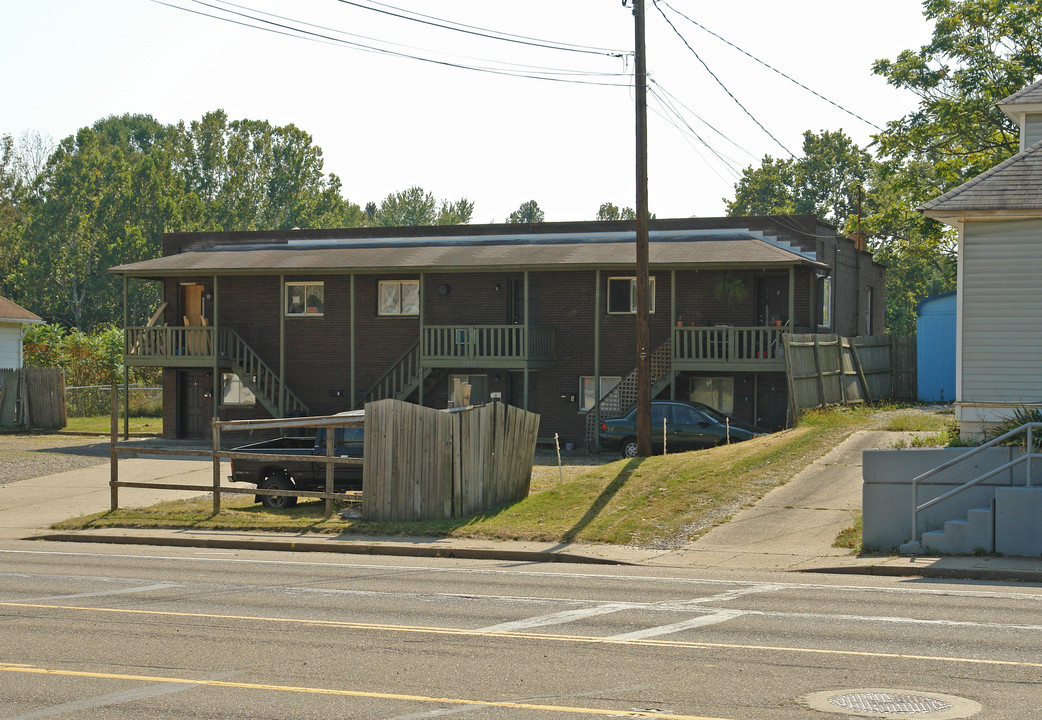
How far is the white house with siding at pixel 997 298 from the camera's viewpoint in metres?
19.3

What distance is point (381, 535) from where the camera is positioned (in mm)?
18297

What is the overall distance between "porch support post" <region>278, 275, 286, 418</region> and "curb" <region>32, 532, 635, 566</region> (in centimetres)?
1674

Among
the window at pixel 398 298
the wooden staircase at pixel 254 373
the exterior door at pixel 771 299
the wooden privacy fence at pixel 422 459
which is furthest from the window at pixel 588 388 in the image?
the wooden privacy fence at pixel 422 459

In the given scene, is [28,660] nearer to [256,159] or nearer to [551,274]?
[551,274]

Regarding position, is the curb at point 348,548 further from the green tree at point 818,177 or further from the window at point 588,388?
the green tree at point 818,177

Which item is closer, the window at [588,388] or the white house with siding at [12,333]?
the window at [588,388]

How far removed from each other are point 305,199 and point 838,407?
218 ft

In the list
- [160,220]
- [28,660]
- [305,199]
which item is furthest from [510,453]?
[305,199]

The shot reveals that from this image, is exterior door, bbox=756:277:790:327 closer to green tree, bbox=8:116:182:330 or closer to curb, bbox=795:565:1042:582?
curb, bbox=795:565:1042:582

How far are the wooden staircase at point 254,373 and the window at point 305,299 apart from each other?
1909 mm

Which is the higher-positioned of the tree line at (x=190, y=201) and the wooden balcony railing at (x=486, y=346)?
the tree line at (x=190, y=201)

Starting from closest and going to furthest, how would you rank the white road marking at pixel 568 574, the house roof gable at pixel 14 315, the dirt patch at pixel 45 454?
the white road marking at pixel 568 574, the dirt patch at pixel 45 454, the house roof gable at pixel 14 315

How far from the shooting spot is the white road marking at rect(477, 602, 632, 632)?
10.9 metres

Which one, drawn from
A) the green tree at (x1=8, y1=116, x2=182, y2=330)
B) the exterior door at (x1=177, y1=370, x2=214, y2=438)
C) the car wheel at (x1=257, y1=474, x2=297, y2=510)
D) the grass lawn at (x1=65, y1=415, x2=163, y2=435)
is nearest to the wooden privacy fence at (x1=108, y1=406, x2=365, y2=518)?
the car wheel at (x1=257, y1=474, x2=297, y2=510)
